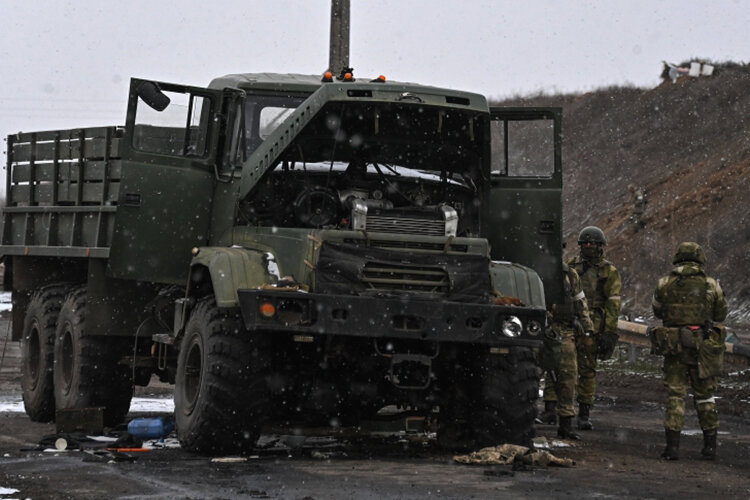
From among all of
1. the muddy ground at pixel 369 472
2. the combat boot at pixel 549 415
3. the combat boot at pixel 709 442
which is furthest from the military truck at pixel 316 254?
the combat boot at pixel 549 415

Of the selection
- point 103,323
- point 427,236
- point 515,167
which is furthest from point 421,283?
point 103,323

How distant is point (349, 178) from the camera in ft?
35.6

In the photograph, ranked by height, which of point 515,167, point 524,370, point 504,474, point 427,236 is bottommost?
point 504,474

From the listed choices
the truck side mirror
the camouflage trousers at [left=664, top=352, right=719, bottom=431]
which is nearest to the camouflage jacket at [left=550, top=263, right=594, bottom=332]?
the camouflage trousers at [left=664, top=352, right=719, bottom=431]

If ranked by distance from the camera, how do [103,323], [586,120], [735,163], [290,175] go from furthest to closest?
[586,120], [735,163], [103,323], [290,175]

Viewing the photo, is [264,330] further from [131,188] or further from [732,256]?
[732,256]

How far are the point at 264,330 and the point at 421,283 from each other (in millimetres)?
1172

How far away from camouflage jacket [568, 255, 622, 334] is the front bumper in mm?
4269

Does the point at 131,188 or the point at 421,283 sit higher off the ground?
the point at 131,188

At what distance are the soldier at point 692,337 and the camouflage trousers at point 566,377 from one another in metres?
1.34

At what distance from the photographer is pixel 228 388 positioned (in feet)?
32.1

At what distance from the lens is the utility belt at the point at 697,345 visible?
11.4 m

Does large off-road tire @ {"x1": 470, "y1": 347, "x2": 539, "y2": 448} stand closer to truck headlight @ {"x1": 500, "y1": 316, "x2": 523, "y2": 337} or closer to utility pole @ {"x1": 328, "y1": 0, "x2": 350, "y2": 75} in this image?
truck headlight @ {"x1": 500, "y1": 316, "x2": 523, "y2": 337}

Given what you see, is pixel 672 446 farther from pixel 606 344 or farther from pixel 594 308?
pixel 594 308
